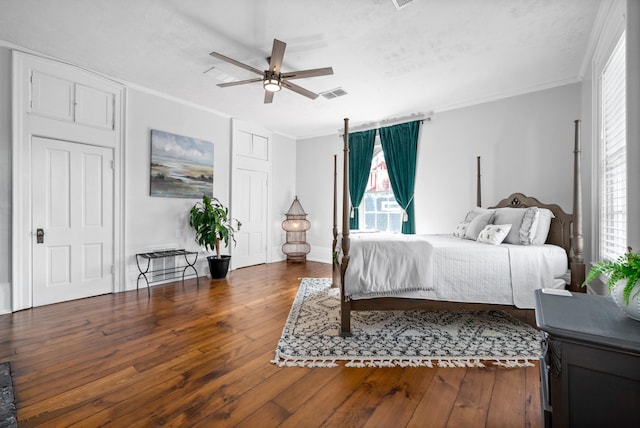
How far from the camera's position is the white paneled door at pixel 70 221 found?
339 cm

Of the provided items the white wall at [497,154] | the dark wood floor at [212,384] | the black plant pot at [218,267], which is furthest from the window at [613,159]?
the black plant pot at [218,267]

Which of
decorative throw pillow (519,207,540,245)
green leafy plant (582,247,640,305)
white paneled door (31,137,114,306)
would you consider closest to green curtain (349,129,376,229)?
decorative throw pillow (519,207,540,245)

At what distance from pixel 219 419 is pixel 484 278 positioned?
2.32 metres

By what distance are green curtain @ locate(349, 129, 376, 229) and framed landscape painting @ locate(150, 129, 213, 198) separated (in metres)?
2.65

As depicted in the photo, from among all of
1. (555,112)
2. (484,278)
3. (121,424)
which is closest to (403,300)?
(484,278)

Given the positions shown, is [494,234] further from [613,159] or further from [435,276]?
[613,159]

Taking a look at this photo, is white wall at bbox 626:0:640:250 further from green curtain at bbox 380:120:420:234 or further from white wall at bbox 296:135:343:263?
white wall at bbox 296:135:343:263

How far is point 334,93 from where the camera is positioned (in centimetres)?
426

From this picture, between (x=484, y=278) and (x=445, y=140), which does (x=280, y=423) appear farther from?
(x=445, y=140)

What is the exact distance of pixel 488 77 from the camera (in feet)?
12.3

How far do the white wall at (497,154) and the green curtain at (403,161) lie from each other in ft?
0.37

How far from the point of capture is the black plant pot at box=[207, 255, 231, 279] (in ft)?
15.4

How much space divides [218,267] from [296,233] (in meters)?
2.14

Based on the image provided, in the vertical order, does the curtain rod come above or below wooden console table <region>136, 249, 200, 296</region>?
above
